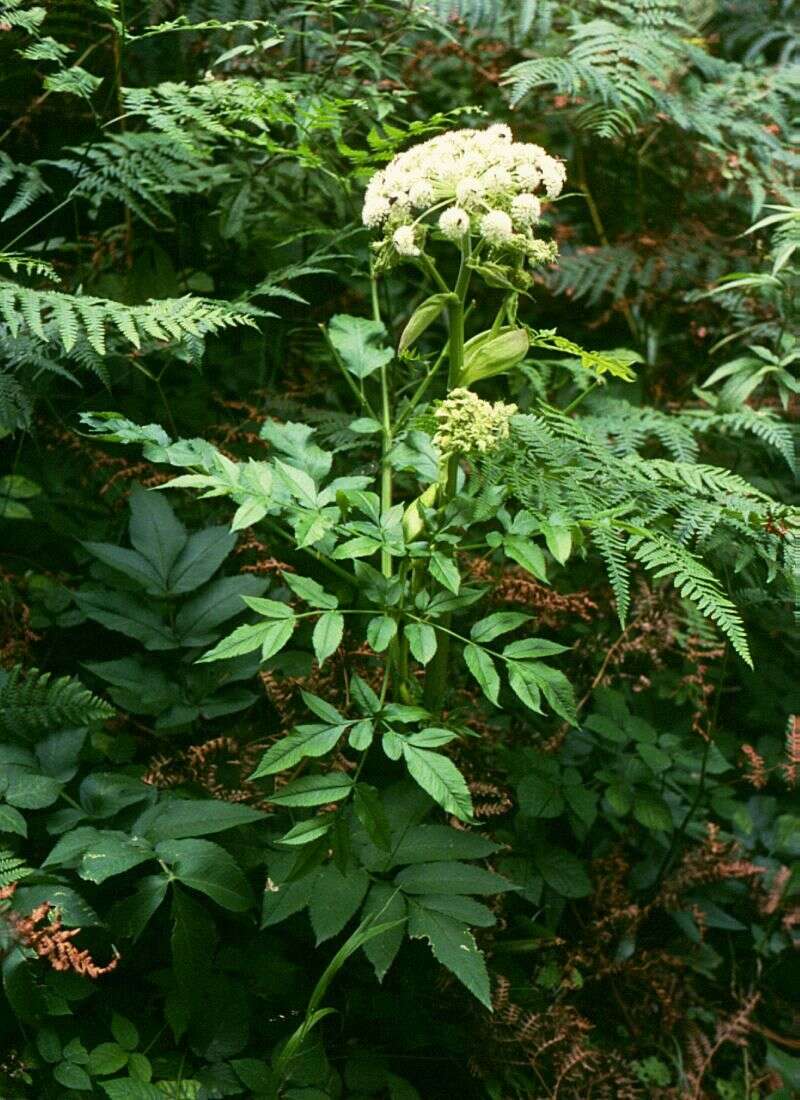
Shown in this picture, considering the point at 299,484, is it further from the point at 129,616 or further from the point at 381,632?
the point at 129,616

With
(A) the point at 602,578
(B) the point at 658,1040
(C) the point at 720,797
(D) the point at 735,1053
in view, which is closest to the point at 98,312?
(A) the point at 602,578

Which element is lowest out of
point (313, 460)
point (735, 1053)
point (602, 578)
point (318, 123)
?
point (735, 1053)

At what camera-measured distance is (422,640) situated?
47.6 inches

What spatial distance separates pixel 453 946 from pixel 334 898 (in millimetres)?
161

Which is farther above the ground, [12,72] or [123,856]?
[12,72]

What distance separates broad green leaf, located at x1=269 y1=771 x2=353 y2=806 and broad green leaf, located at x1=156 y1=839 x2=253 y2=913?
0.41 feet

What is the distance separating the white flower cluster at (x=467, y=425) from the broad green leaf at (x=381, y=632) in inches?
9.0

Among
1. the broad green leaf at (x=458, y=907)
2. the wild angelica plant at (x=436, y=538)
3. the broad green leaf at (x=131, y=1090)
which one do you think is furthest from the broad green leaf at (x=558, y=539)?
the broad green leaf at (x=131, y=1090)

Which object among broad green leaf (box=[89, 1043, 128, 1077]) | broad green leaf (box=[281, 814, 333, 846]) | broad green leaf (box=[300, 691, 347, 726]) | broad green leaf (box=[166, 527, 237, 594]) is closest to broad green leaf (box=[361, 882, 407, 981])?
broad green leaf (box=[281, 814, 333, 846])

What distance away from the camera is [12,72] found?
1968 millimetres

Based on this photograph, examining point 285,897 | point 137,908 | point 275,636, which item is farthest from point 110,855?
point 275,636

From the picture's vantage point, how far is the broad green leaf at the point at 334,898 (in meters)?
1.20

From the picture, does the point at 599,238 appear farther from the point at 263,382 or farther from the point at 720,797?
the point at 720,797

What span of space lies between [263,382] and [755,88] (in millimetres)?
1307
